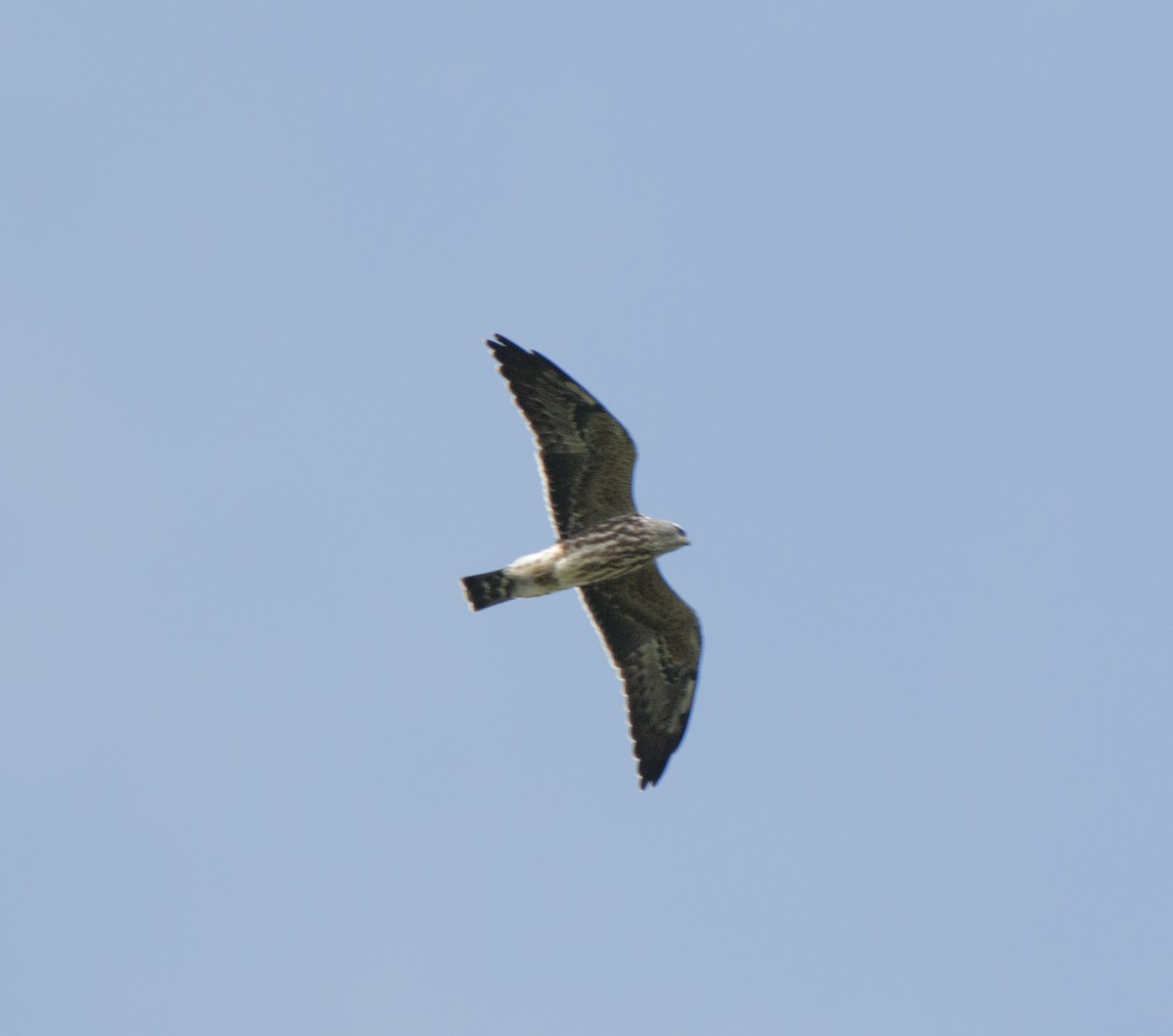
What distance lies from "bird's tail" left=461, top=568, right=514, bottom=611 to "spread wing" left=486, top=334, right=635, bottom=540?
715mm

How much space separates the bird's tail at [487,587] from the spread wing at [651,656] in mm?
1062

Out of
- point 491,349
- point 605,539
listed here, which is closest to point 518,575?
point 605,539

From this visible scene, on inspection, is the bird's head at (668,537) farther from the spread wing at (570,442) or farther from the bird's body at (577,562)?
the spread wing at (570,442)

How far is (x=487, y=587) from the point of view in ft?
59.8

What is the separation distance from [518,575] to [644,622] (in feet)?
5.21

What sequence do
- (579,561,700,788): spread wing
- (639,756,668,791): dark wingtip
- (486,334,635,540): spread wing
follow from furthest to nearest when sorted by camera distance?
(639,756,668,791): dark wingtip
(579,561,700,788): spread wing
(486,334,635,540): spread wing

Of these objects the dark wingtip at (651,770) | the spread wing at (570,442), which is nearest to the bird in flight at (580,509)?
the spread wing at (570,442)

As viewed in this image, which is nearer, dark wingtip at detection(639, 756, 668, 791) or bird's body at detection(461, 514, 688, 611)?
bird's body at detection(461, 514, 688, 611)

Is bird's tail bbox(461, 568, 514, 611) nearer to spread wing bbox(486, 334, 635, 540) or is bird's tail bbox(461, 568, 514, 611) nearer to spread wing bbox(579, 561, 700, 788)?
spread wing bbox(486, 334, 635, 540)

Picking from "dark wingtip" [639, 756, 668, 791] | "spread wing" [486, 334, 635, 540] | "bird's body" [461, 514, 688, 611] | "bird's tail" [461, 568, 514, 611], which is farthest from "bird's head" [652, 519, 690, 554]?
"dark wingtip" [639, 756, 668, 791]

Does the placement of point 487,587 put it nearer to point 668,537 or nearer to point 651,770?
point 668,537

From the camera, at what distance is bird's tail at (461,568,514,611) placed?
18203 mm

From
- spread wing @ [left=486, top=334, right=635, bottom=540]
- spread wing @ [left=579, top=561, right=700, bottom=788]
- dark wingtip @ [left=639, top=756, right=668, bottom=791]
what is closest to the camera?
spread wing @ [left=486, top=334, right=635, bottom=540]

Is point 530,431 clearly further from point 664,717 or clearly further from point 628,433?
point 664,717
